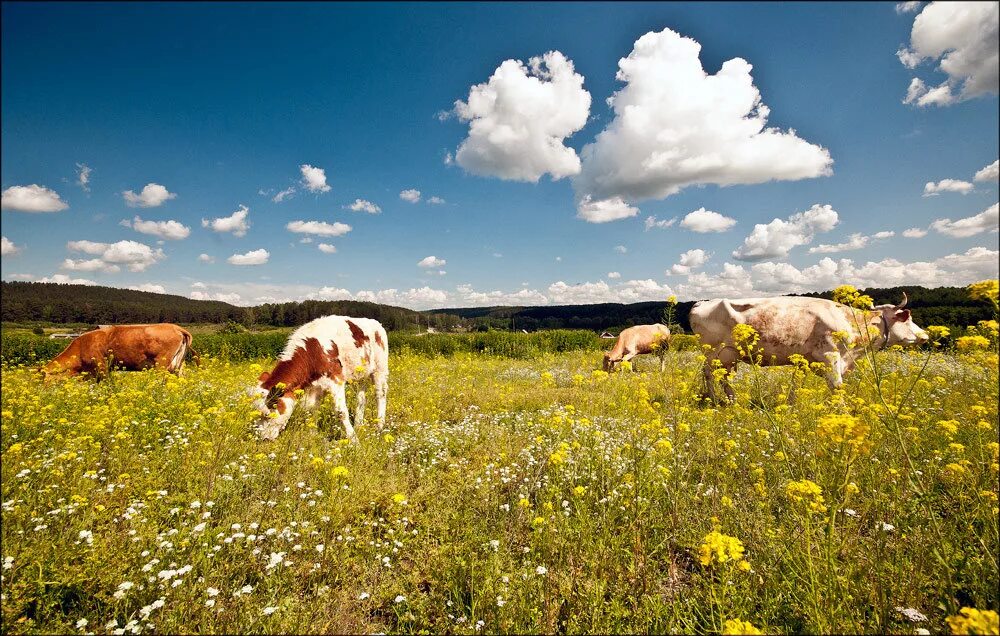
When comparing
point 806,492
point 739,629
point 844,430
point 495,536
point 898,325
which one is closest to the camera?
point 739,629

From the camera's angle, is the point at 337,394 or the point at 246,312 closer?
the point at 337,394

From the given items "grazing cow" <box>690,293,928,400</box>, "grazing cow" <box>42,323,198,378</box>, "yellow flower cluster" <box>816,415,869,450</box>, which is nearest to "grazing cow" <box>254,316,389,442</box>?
"yellow flower cluster" <box>816,415,869,450</box>

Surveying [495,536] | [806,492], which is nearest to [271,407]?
[495,536]

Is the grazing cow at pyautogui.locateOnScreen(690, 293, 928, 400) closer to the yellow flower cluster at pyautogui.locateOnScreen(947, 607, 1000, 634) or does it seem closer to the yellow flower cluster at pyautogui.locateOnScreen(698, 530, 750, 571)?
the yellow flower cluster at pyautogui.locateOnScreen(698, 530, 750, 571)

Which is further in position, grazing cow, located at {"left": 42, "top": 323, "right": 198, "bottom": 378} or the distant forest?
the distant forest

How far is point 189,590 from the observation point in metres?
2.74

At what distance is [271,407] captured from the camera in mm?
5809

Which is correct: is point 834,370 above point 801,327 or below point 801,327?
below

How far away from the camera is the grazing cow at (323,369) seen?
5773mm

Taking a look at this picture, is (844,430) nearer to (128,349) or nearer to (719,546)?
(719,546)

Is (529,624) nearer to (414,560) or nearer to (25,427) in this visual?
(414,560)

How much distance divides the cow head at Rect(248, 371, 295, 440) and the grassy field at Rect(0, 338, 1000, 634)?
20cm

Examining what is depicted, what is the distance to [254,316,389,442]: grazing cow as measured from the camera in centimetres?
577

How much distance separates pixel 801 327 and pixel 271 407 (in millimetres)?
9612
